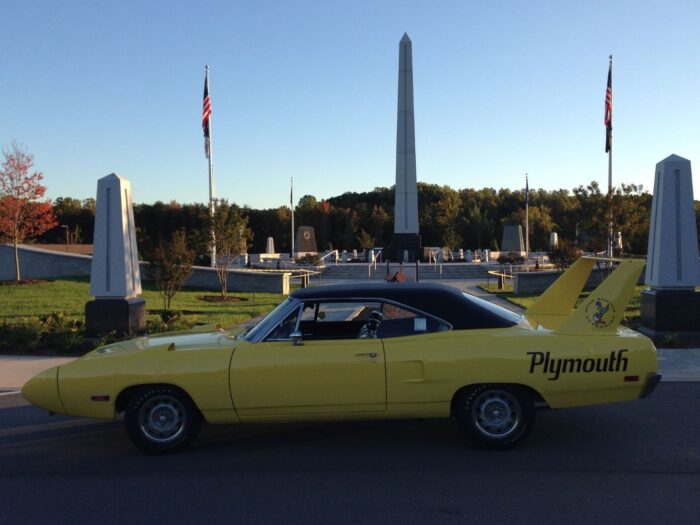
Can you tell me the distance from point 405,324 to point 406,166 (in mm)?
28465

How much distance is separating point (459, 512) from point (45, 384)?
359 cm

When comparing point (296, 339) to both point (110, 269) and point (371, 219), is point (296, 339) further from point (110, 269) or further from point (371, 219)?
point (371, 219)

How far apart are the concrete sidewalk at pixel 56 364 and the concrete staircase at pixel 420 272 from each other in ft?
70.7

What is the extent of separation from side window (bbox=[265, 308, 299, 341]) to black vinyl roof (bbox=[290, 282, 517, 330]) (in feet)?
0.65

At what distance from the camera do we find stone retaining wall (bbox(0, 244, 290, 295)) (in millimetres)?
25172

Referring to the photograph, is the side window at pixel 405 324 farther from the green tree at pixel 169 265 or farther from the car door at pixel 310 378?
the green tree at pixel 169 265

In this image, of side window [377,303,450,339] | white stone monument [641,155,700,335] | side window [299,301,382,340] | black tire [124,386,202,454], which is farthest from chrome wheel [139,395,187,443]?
white stone monument [641,155,700,335]

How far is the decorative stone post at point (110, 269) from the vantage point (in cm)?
1230

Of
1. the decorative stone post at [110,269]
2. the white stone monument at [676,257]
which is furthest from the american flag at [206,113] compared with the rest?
the white stone monument at [676,257]

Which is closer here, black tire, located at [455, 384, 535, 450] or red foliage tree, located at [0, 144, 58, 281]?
black tire, located at [455, 384, 535, 450]

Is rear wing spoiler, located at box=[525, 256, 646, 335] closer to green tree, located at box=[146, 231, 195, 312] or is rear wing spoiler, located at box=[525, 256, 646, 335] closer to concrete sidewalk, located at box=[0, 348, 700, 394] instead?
concrete sidewalk, located at box=[0, 348, 700, 394]

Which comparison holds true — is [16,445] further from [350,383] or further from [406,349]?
[406,349]

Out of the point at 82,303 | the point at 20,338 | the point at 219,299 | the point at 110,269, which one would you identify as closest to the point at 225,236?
the point at 219,299

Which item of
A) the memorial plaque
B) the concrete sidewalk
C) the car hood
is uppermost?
the memorial plaque
